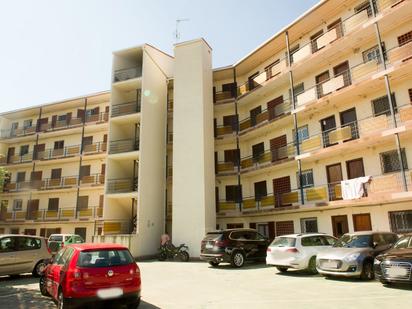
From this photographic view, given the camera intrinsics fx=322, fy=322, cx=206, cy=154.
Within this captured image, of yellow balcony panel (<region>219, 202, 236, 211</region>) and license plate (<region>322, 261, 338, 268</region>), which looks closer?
license plate (<region>322, 261, 338, 268</region>)

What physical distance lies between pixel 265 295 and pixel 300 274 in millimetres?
4504

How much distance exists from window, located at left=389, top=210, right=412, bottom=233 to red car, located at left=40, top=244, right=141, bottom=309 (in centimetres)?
1451

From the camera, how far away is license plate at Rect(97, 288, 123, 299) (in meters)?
6.90

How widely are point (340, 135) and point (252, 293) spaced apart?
41.5 feet

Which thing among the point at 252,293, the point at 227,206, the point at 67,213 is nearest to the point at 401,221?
the point at 252,293

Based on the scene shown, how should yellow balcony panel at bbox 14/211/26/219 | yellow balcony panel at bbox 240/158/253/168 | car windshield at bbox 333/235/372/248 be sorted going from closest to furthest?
1. car windshield at bbox 333/235/372/248
2. yellow balcony panel at bbox 240/158/253/168
3. yellow balcony panel at bbox 14/211/26/219

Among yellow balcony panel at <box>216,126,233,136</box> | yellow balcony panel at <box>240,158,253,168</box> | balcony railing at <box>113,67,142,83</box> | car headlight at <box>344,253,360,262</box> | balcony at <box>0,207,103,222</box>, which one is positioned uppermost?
balcony railing at <box>113,67,142,83</box>

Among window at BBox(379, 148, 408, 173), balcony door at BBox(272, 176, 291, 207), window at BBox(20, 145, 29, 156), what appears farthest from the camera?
window at BBox(20, 145, 29, 156)

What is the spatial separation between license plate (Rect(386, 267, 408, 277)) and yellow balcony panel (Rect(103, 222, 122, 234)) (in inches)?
758

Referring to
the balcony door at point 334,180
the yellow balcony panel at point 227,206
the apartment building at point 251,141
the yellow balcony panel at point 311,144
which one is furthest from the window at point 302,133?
the yellow balcony panel at point 227,206

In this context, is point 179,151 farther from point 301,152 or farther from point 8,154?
point 8,154

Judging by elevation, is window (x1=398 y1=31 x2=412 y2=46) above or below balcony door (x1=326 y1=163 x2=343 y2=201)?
above

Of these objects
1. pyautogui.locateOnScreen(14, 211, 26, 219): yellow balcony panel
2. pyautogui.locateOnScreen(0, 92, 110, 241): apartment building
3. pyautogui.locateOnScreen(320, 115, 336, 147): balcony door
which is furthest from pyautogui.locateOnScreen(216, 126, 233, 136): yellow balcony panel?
pyautogui.locateOnScreen(14, 211, 26, 219): yellow balcony panel

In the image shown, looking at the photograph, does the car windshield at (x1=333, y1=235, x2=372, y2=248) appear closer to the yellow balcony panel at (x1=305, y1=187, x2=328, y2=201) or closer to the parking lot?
the parking lot
